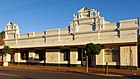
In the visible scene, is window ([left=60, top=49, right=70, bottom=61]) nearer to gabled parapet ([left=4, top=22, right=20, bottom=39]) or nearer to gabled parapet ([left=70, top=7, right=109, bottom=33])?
gabled parapet ([left=70, top=7, right=109, bottom=33])

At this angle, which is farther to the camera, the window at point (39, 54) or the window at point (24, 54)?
the window at point (24, 54)

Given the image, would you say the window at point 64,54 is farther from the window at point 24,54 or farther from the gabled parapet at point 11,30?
the gabled parapet at point 11,30

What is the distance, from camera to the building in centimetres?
2981

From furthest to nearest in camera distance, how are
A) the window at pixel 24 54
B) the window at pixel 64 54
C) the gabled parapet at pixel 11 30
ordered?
the gabled parapet at pixel 11 30 < the window at pixel 24 54 < the window at pixel 64 54

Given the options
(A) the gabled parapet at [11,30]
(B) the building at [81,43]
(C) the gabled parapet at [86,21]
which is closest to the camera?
(B) the building at [81,43]

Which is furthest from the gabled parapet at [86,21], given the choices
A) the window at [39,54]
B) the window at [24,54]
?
the window at [24,54]

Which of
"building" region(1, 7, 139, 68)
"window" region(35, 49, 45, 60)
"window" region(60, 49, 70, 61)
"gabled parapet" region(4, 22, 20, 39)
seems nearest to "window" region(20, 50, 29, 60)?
"building" region(1, 7, 139, 68)

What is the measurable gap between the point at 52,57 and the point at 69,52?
119 inches

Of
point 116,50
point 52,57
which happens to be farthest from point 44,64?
point 116,50

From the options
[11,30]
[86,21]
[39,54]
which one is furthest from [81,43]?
[11,30]

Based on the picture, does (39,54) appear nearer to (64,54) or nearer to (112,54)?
(64,54)

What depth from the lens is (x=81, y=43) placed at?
32.8 metres

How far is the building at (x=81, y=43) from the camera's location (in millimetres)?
29812

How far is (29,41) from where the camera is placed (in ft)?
135
